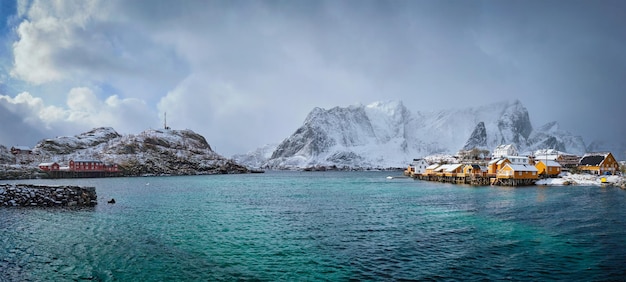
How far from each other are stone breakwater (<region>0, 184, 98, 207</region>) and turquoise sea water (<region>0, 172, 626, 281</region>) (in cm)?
373

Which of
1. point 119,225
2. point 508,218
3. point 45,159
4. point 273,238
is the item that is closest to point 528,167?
point 508,218

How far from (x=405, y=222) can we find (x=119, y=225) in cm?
2701

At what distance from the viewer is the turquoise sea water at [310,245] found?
18.8 m

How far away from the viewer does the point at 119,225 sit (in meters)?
32.5

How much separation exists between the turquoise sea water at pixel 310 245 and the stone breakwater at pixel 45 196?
373 cm

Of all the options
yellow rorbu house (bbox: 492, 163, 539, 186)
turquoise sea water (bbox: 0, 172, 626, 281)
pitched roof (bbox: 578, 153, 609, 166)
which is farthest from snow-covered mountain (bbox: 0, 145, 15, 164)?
pitched roof (bbox: 578, 153, 609, 166)

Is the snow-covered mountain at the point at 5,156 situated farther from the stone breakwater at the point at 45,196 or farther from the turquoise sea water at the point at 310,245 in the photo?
the turquoise sea water at the point at 310,245

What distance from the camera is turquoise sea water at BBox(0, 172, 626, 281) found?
738 inches

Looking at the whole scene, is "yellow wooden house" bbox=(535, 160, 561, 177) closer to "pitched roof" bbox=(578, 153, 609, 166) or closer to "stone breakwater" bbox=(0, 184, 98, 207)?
"pitched roof" bbox=(578, 153, 609, 166)

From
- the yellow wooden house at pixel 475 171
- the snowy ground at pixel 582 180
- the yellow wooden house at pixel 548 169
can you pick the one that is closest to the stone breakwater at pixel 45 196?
the yellow wooden house at pixel 475 171

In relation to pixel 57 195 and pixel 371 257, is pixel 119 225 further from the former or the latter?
pixel 371 257

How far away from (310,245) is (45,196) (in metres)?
38.9

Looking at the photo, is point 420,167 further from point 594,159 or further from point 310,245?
point 310,245

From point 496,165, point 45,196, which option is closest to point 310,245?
point 45,196
